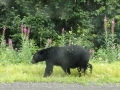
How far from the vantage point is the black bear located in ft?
29.7

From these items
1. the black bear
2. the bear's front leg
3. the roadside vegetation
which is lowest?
the bear's front leg

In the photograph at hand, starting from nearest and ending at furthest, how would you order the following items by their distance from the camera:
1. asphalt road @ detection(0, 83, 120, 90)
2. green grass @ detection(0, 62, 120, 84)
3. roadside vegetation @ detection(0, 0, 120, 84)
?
asphalt road @ detection(0, 83, 120, 90) → green grass @ detection(0, 62, 120, 84) → roadside vegetation @ detection(0, 0, 120, 84)

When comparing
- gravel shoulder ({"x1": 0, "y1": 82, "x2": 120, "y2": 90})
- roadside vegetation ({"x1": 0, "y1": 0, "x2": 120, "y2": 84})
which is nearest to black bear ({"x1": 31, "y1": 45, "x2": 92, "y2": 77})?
gravel shoulder ({"x1": 0, "y1": 82, "x2": 120, "y2": 90})

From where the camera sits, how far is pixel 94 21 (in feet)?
A: 56.8

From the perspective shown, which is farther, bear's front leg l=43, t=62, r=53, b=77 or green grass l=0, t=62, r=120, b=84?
bear's front leg l=43, t=62, r=53, b=77

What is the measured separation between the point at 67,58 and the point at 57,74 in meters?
0.50

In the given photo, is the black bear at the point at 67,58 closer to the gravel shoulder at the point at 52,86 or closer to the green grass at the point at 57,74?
the green grass at the point at 57,74

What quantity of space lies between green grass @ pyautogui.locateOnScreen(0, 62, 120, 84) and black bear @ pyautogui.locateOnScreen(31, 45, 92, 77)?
0.22m

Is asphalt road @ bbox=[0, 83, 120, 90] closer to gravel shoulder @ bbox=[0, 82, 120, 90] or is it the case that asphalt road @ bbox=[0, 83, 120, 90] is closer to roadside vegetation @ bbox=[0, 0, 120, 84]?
gravel shoulder @ bbox=[0, 82, 120, 90]

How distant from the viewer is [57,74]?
9.25 meters

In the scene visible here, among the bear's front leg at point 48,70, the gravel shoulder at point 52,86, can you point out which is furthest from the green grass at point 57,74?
the gravel shoulder at point 52,86

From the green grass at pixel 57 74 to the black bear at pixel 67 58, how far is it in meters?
0.22

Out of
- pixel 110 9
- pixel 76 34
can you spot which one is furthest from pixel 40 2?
pixel 110 9

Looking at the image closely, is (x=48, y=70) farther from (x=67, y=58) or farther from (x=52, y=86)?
(x=52, y=86)
